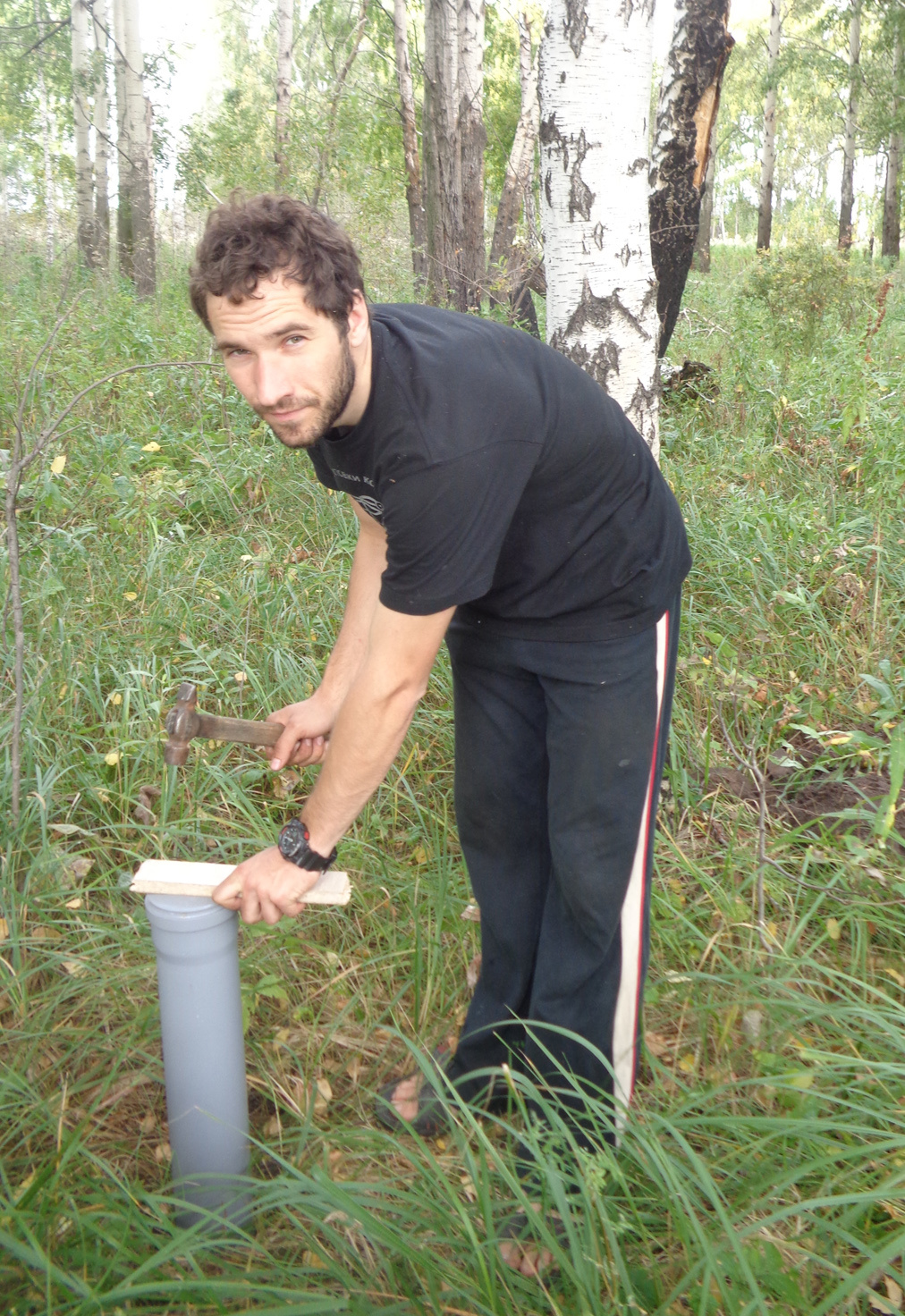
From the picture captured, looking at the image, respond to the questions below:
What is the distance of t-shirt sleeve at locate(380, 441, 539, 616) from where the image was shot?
1582mm

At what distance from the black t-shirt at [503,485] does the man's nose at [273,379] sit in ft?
0.45

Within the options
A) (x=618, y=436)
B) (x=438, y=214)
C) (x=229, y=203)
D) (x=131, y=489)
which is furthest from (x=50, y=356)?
(x=618, y=436)

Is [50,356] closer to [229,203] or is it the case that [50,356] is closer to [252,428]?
[252,428]

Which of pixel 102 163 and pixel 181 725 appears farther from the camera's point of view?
pixel 102 163

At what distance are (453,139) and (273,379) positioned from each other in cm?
657

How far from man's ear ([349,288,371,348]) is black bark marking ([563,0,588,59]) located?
1772 mm

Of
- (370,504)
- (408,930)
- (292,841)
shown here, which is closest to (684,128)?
(370,504)

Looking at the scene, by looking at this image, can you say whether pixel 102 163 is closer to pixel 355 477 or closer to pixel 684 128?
pixel 684 128

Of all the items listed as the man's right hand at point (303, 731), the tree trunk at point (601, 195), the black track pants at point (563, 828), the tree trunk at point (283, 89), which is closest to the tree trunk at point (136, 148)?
the tree trunk at point (283, 89)

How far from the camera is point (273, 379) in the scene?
5.56ft

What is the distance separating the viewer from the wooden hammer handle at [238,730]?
6.31 feet

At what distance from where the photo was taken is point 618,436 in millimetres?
1926

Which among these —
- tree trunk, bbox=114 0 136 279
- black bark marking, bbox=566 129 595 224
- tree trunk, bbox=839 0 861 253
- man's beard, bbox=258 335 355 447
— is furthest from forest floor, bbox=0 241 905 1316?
tree trunk, bbox=839 0 861 253

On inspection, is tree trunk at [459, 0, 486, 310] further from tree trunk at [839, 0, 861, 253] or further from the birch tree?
tree trunk at [839, 0, 861, 253]
